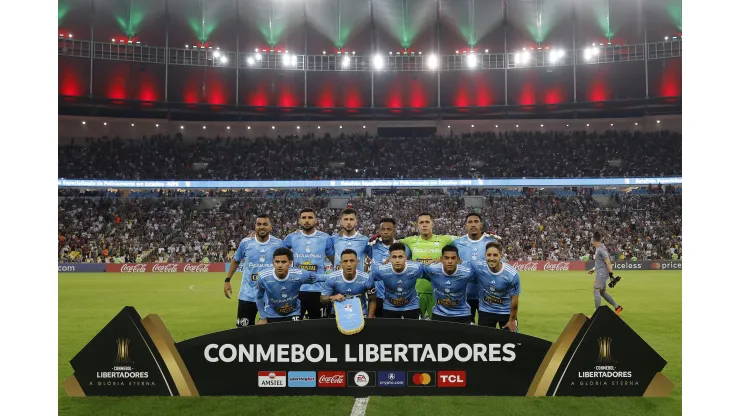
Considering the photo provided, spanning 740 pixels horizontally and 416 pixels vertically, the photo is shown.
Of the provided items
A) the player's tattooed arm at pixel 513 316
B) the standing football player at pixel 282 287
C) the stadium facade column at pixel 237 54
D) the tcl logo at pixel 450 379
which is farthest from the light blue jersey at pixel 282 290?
the stadium facade column at pixel 237 54

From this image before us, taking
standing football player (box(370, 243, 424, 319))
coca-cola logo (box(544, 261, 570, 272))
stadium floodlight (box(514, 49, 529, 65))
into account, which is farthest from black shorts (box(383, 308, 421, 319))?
stadium floodlight (box(514, 49, 529, 65))

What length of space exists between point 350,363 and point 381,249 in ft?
7.54

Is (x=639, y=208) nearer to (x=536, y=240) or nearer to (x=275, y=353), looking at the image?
(x=536, y=240)

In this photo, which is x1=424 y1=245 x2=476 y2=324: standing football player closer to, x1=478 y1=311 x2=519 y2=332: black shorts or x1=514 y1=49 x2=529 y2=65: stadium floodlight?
x1=478 y1=311 x2=519 y2=332: black shorts

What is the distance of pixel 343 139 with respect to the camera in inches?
1718

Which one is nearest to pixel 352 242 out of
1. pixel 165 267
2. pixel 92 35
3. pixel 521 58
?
pixel 165 267

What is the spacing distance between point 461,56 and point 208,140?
2234 cm

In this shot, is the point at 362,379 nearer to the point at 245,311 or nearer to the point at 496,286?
the point at 496,286

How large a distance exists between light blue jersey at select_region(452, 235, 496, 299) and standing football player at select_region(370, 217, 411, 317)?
100cm

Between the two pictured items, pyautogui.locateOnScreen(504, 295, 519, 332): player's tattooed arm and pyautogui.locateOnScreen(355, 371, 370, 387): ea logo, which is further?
pyautogui.locateOnScreen(504, 295, 519, 332): player's tattooed arm

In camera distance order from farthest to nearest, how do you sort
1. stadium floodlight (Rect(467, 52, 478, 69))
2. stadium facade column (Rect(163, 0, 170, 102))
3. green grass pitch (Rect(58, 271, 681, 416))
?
stadium floodlight (Rect(467, 52, 478, 69)), stadium facade column (Rect(163, 0, 170, 102)), green grass pitch (Rect(58, 271, 681, 416))

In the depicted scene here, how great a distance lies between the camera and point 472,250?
8.18m

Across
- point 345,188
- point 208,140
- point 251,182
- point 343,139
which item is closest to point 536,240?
point 345,188

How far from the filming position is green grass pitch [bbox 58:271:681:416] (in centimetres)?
588
